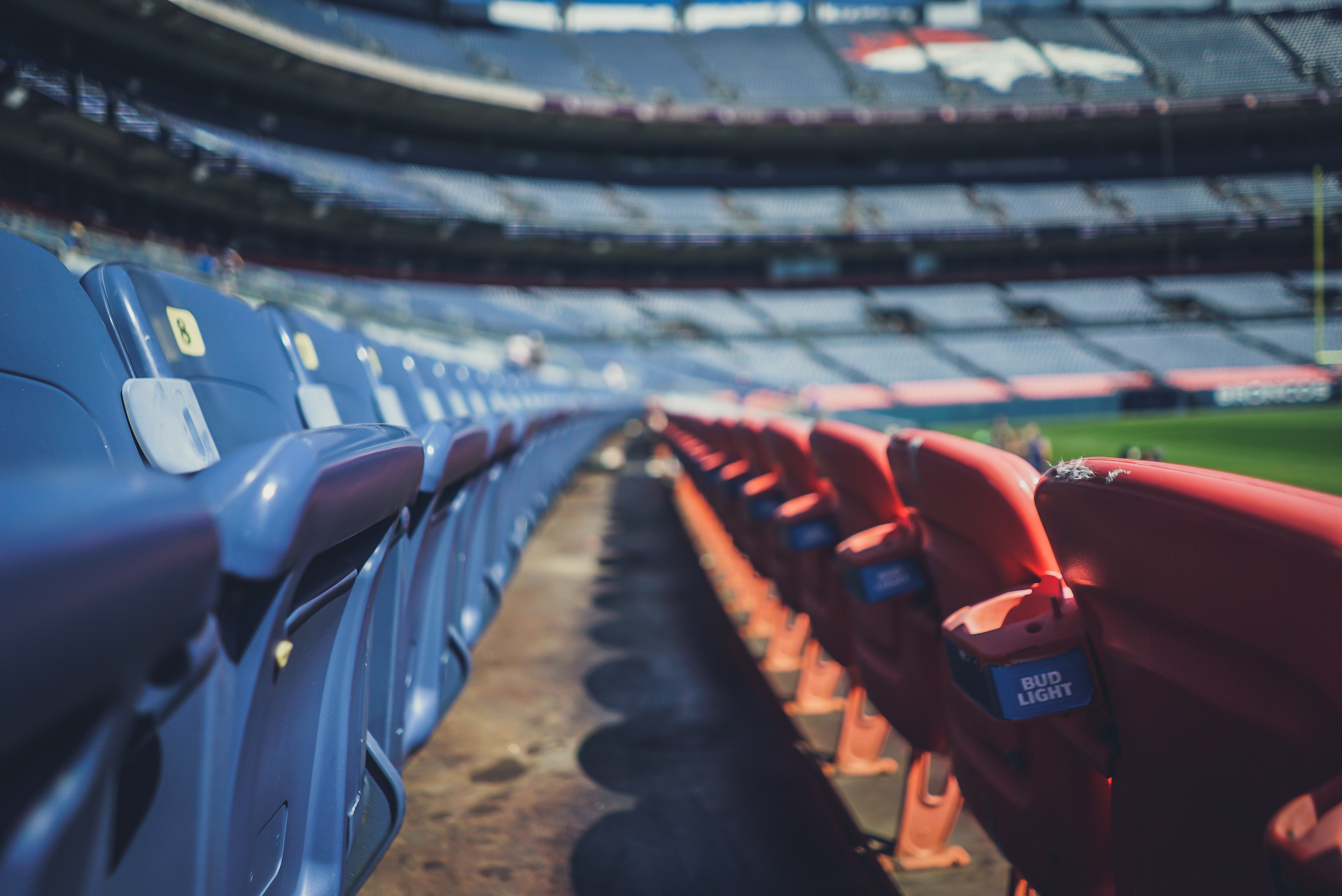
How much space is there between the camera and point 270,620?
1.41 feet

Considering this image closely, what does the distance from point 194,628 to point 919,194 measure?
1951 centimetres

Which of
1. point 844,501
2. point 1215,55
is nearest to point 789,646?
point 844,501

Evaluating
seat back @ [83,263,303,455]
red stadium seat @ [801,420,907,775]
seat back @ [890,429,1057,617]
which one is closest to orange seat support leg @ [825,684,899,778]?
red stadium seat @ [801,420,907,775]

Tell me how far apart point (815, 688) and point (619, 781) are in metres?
0.58

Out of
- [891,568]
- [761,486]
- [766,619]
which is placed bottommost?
[766,619]

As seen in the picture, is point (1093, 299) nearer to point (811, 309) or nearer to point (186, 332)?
point (811, 309)

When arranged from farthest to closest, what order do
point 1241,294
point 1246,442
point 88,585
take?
1. point 1241,294
2. point 1246,442
3. point 88,585

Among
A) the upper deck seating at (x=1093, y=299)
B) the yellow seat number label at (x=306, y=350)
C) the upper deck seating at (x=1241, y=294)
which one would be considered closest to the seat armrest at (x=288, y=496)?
the yellow seat number label at (x=306, y=350)

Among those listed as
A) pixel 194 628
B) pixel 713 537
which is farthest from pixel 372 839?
pixel 713 537

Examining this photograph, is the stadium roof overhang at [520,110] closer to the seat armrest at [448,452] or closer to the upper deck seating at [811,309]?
the upper deck seating at [811,309]

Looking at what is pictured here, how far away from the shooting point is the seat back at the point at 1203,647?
44cm

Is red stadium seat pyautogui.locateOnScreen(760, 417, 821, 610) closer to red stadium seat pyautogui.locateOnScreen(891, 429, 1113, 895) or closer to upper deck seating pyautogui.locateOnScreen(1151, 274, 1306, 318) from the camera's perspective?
red stadium seat pyautogui.locateOnScreen(891, 429, 1113, 895)

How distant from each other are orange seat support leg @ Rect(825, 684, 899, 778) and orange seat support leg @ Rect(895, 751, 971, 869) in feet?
0.87

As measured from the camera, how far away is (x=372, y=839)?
79 cm
